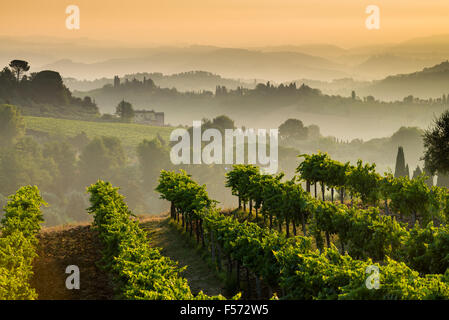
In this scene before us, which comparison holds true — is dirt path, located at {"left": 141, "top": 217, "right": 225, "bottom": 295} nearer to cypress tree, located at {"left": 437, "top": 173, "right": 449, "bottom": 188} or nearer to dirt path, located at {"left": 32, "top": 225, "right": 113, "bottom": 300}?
A: dirt path, located at {"left": 32, "top": 225, "right": 113, "bottom": 300}

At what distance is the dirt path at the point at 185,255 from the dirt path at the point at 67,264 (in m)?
5.33

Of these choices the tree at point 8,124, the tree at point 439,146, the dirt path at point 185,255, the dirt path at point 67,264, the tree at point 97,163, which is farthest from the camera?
the tree at point 8,124

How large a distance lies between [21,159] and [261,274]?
539ft

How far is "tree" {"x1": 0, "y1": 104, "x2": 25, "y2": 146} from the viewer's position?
616 feet

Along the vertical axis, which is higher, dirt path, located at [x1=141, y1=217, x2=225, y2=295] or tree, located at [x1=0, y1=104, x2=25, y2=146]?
tree, located at [x1=0, y1=104, x2=25, y2=146]

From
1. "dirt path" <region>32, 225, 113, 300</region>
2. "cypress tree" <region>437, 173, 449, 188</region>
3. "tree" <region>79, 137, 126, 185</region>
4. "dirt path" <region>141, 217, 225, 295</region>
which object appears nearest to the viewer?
"dirt path" <region>32, 225, 113, 300</region>

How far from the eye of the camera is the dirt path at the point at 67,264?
2894 centimetres

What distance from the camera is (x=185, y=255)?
35.7m

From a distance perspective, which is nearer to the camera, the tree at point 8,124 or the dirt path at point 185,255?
the dirt path at point 185,255

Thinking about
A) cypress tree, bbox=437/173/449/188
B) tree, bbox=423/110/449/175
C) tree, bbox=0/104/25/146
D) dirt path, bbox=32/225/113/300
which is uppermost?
tree, bbox=0/104/25/146

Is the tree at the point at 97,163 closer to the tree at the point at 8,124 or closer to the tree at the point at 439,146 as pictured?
the tree at the point at 8,124

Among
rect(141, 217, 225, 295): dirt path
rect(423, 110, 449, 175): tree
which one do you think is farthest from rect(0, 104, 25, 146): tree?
rect(423, 110, 449, 175): tree

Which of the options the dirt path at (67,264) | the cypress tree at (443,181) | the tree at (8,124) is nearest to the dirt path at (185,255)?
the dirt path at (67,264)

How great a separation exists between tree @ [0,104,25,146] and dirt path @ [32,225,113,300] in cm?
16013
